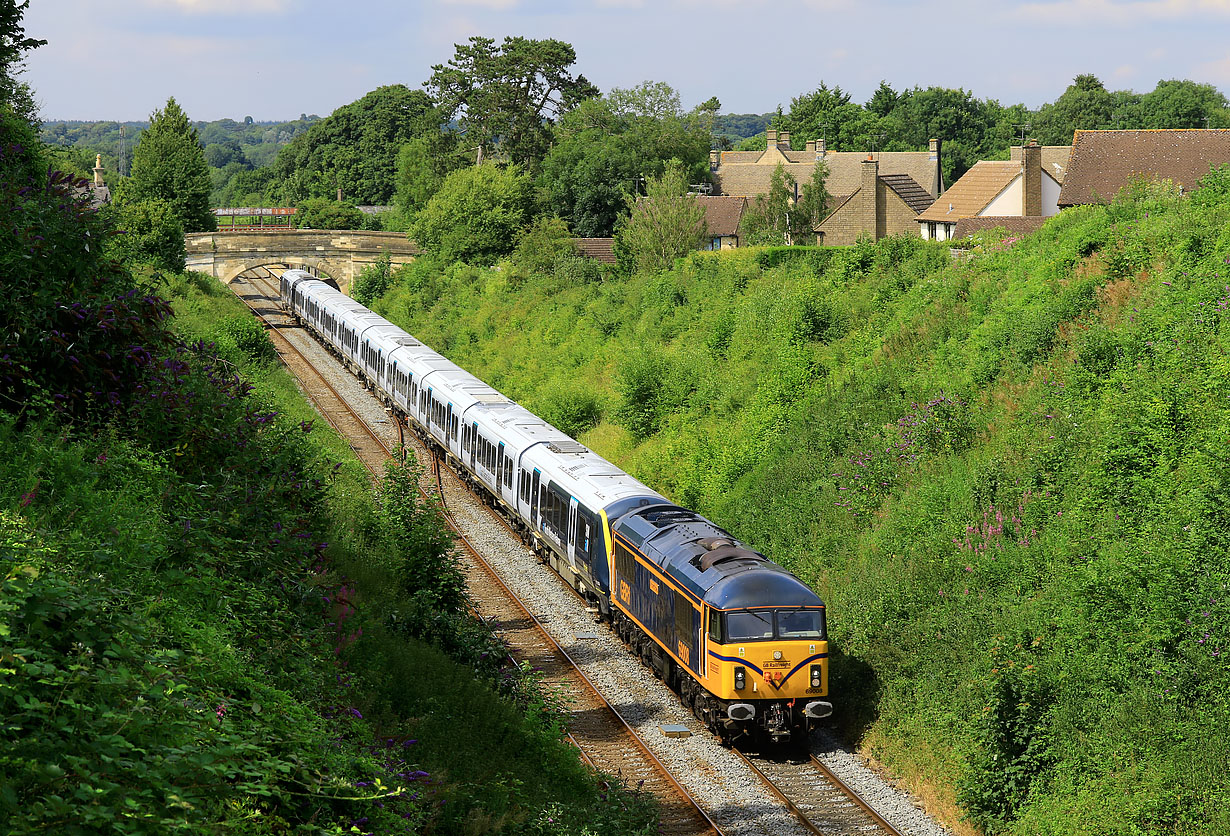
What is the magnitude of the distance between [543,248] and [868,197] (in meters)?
16.8

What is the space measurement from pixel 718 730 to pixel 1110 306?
1249cm

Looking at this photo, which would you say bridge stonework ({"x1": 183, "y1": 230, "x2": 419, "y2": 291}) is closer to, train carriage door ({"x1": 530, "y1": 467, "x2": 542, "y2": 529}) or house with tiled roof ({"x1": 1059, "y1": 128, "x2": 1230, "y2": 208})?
house with tiled roof ({"x1": 1059, "y1": 128, "x2": 1230, "y2": 208})

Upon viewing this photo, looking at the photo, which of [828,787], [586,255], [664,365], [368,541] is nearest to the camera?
[828,787]

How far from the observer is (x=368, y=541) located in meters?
20.0

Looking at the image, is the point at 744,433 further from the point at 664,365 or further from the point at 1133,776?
the point at 1133,776

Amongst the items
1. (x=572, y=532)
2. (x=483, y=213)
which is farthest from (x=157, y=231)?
(x=572, y=532)

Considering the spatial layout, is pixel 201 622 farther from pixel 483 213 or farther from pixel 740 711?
pixel 483 213

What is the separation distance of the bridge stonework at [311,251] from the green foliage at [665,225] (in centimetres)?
2490

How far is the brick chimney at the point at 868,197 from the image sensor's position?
54.4m

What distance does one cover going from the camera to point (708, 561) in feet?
58.2

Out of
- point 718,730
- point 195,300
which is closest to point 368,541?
point 718,730

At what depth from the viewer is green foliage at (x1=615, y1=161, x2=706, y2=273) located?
46.6 m

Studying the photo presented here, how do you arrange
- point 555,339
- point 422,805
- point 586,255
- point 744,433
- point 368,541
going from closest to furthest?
point 422,805 → point 368,541 → point 744,433 → point 555,339 → point 586,255

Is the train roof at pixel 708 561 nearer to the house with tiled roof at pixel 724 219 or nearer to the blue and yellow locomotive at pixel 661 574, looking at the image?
the blue and yellow locomotive at pixel 661 574
